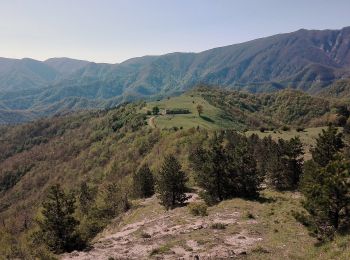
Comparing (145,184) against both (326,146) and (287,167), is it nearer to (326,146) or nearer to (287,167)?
(287,167)

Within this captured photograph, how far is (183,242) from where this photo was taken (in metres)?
35.0

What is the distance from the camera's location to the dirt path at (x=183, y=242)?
103ft

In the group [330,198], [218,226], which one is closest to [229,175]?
[218,226]

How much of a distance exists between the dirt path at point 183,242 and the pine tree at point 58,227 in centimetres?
371

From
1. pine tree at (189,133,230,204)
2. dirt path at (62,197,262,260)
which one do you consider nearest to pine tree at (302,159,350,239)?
dirt path at (62,197,262,260)

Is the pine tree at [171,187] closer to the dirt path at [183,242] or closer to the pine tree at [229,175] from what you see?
the pine tree at [229,175]

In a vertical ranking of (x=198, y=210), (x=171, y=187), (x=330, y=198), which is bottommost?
(x=171, y=187)

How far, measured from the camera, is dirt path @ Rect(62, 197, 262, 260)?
31.2 m

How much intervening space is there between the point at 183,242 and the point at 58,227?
625 inches

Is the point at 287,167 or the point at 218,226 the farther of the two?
the point at 287,167

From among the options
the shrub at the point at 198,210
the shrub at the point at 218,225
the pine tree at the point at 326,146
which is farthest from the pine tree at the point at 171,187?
the pine tree at the point at 326,146

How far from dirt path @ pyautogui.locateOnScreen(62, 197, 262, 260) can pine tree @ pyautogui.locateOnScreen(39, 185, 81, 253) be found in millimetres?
3712

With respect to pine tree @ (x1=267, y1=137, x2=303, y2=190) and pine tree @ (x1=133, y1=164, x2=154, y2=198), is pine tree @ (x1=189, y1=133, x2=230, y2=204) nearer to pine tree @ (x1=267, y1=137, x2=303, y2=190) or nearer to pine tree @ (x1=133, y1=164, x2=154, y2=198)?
pine tree @ (x1=267, y1=137, x2=303, y2=190)

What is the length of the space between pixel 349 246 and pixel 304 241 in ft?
24.7
